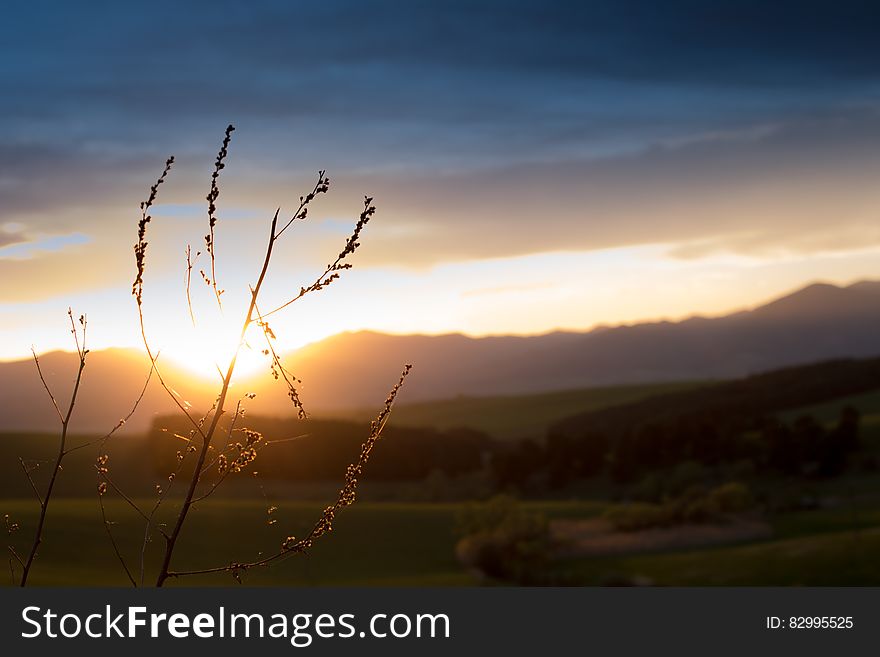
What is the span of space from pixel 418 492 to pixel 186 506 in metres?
73.2

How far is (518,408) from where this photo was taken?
132m

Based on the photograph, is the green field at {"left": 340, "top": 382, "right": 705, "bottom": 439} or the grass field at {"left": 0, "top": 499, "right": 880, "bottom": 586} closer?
the grass field at {"left": 0, "top": 499, "right": 880, "bottom": 586}

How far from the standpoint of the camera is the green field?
120875mm

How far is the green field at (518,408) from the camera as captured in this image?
120875mm

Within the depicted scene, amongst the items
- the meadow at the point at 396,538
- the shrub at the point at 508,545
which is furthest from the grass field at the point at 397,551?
the shrub at the point at 508,545

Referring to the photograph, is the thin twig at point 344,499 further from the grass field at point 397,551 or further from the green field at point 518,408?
the green field at point 518,408

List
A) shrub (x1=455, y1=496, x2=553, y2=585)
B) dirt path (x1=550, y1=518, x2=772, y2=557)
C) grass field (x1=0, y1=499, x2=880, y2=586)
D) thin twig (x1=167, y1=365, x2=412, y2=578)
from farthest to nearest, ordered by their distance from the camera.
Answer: dirt path (x1=550, y1=518, x2=772, y2=557) < shrub (x1=455, y1=496, x2=553, y2=585) < grass field (x1=0, y1=499, x2=880, y2=586) < thin twig (x1=167, y1=365, x2=412, y2=578)

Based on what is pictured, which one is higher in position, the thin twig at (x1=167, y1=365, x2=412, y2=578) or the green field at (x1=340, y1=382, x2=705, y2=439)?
the green field at (x1=340, y1=382, x2=705, y2=439)

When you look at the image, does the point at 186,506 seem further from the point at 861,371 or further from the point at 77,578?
the point at 861,371

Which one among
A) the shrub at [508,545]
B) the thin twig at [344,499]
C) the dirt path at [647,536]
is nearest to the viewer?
the thin twig at [344,499]

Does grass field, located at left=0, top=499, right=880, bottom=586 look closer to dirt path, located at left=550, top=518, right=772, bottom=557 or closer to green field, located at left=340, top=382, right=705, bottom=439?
dirt path, located at left=550, top=518, right=772, bottom=557

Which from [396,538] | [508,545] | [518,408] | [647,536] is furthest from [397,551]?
[518,408]

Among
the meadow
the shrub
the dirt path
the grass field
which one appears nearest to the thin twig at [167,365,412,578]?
the meadow

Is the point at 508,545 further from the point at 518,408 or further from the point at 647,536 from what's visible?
the point at 518,408
